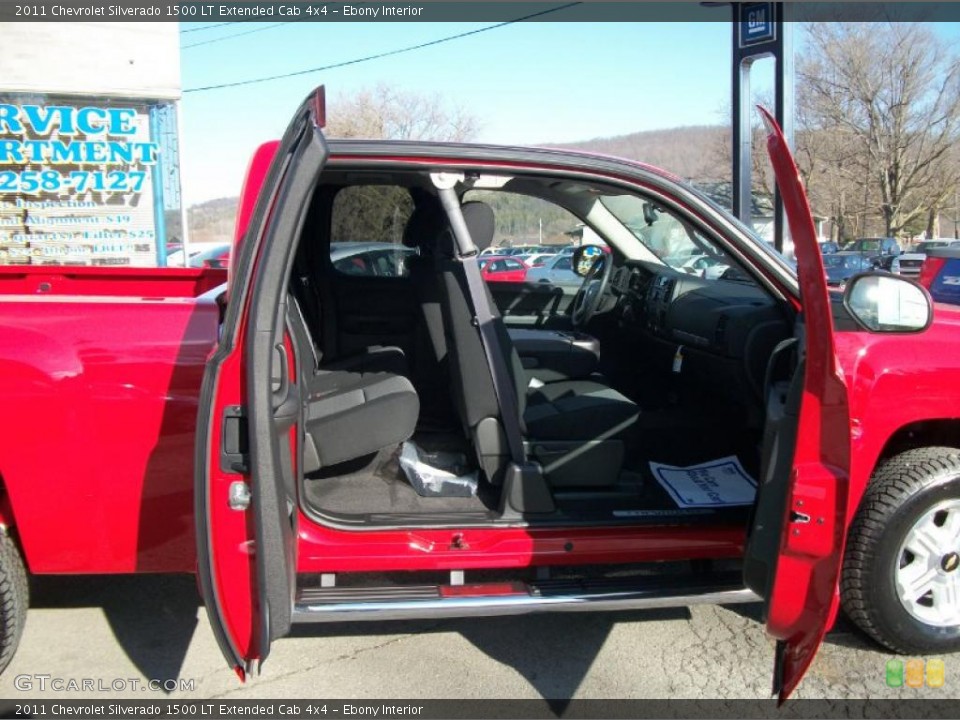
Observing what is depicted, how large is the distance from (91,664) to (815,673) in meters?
2.63

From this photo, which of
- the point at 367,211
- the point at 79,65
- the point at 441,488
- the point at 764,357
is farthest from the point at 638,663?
the point at 79,65

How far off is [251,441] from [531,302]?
3.23 metres

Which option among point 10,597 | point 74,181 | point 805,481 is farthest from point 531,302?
point 74,181

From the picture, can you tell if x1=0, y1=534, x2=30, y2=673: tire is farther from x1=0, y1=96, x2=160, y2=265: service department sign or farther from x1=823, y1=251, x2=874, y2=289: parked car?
x1=823, y1=251, x2=874, y2=289: parked car

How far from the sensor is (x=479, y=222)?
3.25 meters

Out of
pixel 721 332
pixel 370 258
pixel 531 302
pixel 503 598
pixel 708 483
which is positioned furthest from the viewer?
pixel 531 302

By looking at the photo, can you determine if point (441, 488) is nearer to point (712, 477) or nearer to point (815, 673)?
point (712, 477)

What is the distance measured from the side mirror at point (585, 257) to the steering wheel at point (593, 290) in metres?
0.03

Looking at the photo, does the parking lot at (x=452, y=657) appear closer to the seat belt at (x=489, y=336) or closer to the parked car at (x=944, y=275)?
the seat belt at (x=489, y=336)

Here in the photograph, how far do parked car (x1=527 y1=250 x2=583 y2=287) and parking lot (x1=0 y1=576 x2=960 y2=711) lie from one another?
2.54 metres

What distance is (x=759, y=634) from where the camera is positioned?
3.29m

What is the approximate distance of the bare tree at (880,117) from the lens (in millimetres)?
30219

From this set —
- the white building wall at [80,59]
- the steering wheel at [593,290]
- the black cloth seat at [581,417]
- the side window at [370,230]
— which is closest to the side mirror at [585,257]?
the steering wheel at [593,290]

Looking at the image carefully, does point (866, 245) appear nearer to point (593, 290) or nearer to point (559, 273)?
point (559, 273)
